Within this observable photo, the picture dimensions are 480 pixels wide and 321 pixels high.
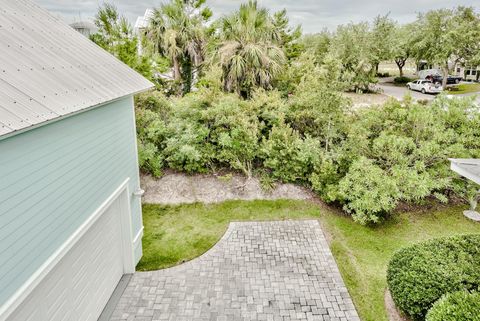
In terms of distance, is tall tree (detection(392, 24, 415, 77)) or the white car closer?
the white car

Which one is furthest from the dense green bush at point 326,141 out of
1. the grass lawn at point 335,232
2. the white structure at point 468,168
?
the white structure at point 468,168

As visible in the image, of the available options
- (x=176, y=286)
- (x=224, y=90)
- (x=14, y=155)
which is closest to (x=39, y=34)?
(x=14, y=155)

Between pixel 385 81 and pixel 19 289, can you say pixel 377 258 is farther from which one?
pixel 385 81

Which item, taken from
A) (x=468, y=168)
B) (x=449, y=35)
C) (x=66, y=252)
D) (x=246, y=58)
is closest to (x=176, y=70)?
(x=246, y=58)

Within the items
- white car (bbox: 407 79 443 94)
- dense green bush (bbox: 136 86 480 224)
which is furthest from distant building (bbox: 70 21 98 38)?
white car (bbox: 407 79 443 94)

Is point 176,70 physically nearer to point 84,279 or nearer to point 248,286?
point 248,286

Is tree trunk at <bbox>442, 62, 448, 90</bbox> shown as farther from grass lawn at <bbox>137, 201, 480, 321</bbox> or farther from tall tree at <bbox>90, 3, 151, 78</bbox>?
tall tree at <bbox>90, 3, 151, 78</bbox>

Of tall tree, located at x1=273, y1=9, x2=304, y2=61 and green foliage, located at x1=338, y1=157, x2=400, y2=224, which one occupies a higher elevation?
tall tree, located at x1=273, y1=9, x2=304, y2=61
